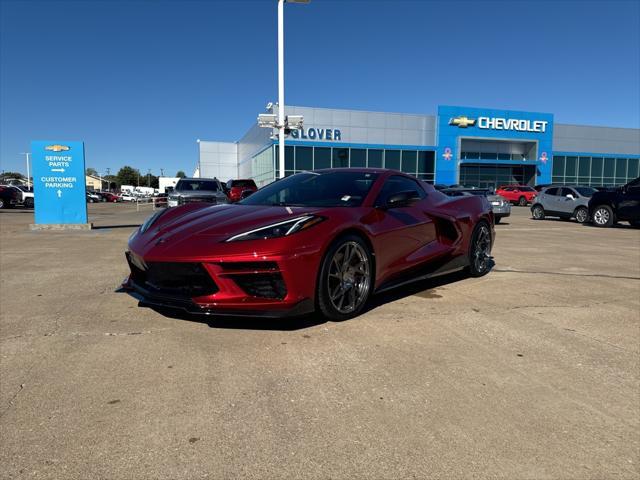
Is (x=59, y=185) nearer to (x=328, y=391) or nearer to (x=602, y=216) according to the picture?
(x=328, y=391)

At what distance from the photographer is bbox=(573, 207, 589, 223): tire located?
17.5 meters

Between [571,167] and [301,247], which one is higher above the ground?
[571,167]

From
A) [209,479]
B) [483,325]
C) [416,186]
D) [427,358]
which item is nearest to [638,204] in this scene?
[416,186]

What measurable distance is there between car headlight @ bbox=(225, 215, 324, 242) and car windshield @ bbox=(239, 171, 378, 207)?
0.62 m

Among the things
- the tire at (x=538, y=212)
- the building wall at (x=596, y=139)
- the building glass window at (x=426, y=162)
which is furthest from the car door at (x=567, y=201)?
the building wall at (x=596, y=139)

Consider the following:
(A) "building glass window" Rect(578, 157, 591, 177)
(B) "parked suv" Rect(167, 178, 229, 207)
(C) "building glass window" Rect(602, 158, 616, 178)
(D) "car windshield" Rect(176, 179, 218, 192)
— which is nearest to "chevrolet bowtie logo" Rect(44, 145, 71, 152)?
(B) "parked suv" Rect(167, 178, 229, 207)

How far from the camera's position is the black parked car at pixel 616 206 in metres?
14.7

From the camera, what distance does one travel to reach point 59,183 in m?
13.9

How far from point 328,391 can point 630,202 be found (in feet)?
51.5

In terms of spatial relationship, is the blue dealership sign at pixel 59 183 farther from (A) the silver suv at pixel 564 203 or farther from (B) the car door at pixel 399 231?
(A) the silver suv at pixel 564 203

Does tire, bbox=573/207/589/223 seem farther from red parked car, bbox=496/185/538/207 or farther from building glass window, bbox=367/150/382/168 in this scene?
building glass window, bbox=367/150/382/168

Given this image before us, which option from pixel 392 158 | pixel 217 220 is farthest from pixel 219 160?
pixel 217 220

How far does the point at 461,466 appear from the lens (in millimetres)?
2031

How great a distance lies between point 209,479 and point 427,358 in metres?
1.78
